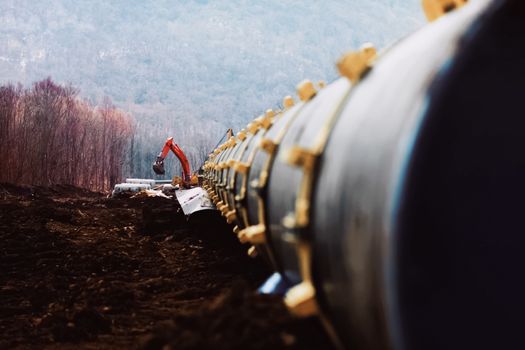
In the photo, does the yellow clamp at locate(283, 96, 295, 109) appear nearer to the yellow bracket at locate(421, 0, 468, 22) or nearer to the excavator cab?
the yellow bracket at locate(421, 0, 468, 22)

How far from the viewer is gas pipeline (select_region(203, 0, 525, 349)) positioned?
1.37 m

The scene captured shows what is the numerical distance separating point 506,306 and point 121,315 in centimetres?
380

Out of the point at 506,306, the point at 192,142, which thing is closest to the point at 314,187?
the point at 506,306

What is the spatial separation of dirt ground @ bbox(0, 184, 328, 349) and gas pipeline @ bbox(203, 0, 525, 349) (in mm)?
317

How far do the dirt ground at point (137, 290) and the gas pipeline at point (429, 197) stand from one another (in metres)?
0.32

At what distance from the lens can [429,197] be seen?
1.46 meters

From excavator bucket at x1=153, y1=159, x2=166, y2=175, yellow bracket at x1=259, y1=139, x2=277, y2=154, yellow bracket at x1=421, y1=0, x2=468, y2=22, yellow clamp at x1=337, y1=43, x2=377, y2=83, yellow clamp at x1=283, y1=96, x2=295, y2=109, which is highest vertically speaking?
yellow bracket at x1=421, y1=0, x2=468, y2=22

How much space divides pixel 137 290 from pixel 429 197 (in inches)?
182

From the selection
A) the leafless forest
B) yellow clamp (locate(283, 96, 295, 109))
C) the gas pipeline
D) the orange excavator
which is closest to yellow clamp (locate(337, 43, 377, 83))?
the gas pipeline

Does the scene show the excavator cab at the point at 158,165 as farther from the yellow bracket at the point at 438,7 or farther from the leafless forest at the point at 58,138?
the yellow bracket at the point at 438,7

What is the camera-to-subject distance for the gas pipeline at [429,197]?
1366 millimetres

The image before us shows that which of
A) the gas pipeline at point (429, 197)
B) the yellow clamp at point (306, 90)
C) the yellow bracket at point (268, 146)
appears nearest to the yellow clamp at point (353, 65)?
the gas pipeline at point (429, 197)

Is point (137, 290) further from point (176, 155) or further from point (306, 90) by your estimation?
point (176, 155)

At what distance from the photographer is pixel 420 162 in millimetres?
1386
